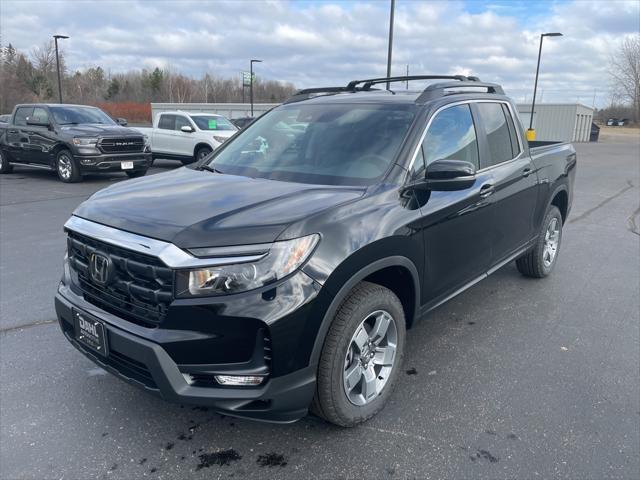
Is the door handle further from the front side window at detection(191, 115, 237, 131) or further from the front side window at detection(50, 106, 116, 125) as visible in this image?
the front side window at detection(191, 115, 237, 131)

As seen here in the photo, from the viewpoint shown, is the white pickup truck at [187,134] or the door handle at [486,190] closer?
the door handle at [486,190]

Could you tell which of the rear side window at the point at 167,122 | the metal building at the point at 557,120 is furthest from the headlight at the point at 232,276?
the metal building at the point at 557,120

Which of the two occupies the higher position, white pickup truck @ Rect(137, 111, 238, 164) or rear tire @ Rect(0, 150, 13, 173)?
white pickup truck @ Rect(137, 111, 238, 164)

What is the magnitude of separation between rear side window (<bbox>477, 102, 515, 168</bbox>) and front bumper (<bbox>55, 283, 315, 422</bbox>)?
8.07 feet

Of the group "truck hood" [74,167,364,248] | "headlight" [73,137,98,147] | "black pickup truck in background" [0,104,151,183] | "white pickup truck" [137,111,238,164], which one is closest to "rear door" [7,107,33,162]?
"black pickup truck in background" [0,104,151,183]

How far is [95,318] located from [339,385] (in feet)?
4.24

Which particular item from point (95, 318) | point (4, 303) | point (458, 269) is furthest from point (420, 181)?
point (4, 303)

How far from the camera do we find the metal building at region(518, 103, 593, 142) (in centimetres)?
4388

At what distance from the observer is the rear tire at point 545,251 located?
521 centimetres

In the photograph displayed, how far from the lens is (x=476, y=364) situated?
12.0 ft

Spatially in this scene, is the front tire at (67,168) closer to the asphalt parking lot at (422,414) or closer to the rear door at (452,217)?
the asphalt parking lot at (422,414)

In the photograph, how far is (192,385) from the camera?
94.2 inches

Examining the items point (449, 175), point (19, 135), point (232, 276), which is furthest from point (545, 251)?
point (19, 135)

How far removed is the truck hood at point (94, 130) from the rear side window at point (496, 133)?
33.7ft
